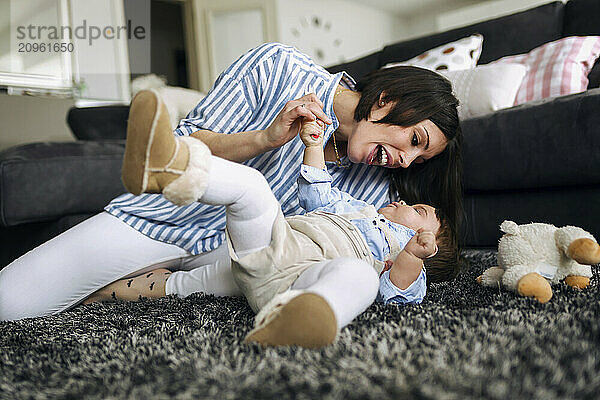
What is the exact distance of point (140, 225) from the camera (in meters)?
1.12

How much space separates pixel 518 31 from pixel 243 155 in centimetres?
158

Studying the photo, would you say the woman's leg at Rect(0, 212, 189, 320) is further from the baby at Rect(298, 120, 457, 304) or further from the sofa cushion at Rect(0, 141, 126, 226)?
the sofa cushion at Rect(0, 141, 126, 226)

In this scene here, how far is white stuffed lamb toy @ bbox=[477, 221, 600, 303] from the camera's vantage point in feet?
2.73

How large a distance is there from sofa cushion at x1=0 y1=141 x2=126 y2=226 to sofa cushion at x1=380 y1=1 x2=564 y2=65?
155 centimetres

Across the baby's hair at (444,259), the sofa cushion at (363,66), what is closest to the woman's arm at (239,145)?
the baby's hair at (444,259)

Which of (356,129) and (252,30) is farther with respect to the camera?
(252,30)

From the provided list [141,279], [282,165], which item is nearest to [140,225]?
[141,279]

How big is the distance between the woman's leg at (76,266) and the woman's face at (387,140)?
48cm

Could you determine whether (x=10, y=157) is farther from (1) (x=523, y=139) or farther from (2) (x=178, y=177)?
(1) (x=523, y=139)

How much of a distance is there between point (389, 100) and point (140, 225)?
2.01 ft

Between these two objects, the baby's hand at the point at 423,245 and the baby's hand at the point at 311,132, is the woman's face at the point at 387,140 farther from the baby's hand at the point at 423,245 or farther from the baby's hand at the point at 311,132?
the baby's hand at the point at 423,245

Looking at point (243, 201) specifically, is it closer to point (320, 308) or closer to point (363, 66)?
point (320, 308)

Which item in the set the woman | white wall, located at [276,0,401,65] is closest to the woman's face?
the woman

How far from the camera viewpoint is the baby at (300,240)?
0.63 meters
